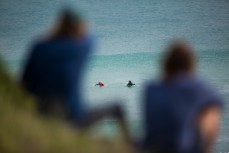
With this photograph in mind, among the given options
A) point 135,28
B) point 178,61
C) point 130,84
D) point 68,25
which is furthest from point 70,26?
point 135,28

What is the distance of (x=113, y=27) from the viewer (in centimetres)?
823

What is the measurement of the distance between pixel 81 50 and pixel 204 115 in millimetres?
296

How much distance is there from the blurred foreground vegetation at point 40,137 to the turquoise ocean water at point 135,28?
645 cm

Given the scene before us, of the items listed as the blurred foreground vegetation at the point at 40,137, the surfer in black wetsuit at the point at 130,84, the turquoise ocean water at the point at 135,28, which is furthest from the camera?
the turquoise ocean water at the point at 135,28

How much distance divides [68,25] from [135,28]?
732cm

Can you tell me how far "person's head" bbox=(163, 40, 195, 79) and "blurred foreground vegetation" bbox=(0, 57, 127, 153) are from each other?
1.02 ft

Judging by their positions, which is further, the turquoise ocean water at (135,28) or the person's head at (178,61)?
the turquoise ocean water at (135,28)

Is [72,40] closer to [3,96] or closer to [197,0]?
[3,96]

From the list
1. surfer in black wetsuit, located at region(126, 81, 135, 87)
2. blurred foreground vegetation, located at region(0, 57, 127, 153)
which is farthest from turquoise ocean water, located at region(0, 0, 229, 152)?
blurred foreground vegetation, located at region(0, 57, 127, 153)

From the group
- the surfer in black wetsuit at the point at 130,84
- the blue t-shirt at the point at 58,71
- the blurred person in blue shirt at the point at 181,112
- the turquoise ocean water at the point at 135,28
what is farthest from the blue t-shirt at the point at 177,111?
the turquoise ocean water at the point at 135,28

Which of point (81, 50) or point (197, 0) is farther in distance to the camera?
point (197, 0)

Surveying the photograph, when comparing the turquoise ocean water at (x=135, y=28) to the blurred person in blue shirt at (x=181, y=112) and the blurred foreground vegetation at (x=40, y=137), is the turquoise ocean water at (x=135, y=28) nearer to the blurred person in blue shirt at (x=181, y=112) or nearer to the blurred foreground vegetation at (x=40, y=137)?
the blurred person in blue shirt at (x=181, y=112)

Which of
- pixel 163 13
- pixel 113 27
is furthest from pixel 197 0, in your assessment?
pixel 113 27

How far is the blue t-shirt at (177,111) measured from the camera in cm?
92
